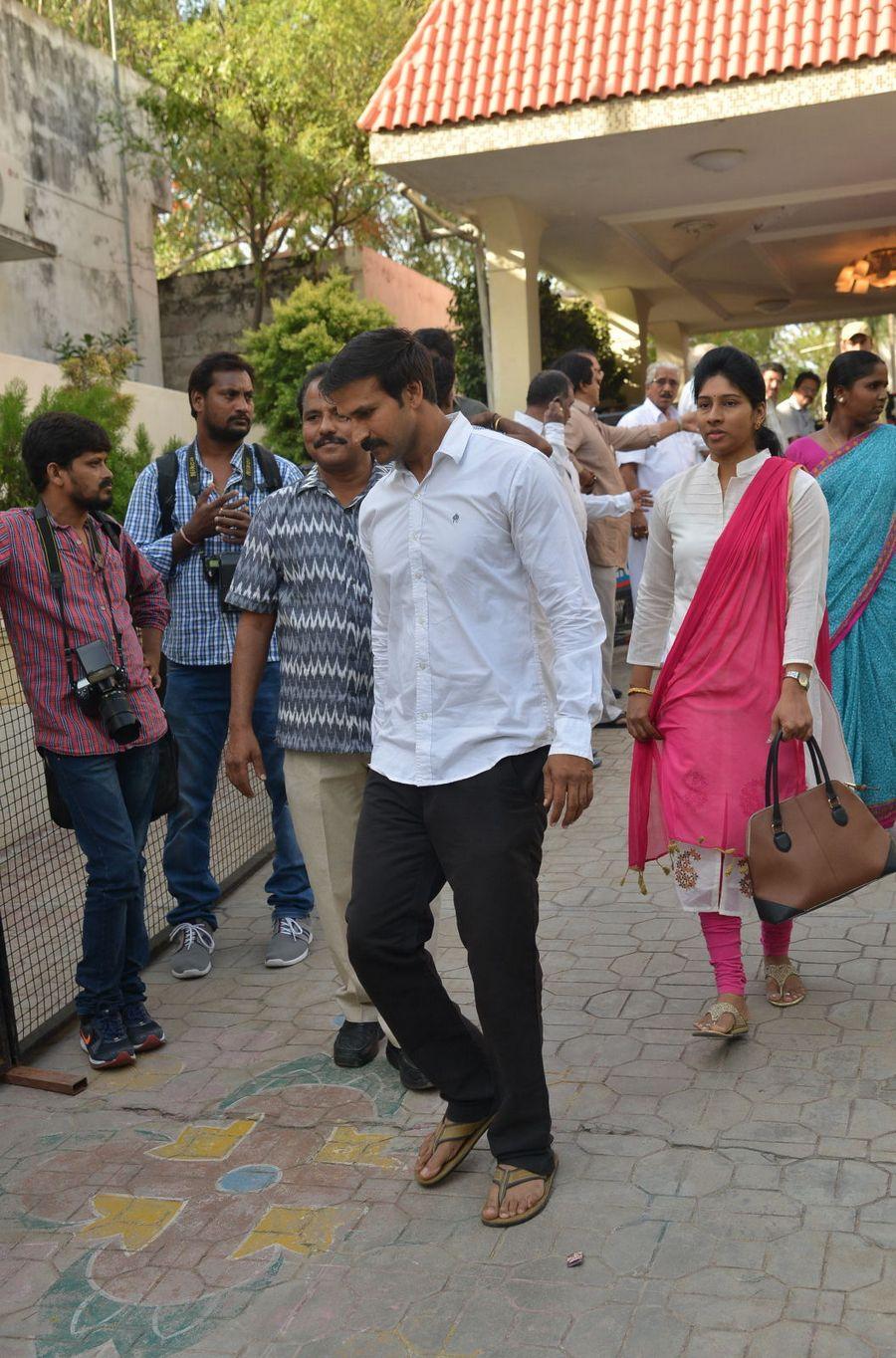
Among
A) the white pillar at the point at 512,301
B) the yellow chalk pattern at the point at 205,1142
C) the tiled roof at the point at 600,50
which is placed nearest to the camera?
the yellow chalk pattern at the point at 205,1142

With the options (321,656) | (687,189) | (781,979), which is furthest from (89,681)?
(687,189)

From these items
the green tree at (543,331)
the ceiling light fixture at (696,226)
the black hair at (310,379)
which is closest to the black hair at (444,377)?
the black hair at (310,379)

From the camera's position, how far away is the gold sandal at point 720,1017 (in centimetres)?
396

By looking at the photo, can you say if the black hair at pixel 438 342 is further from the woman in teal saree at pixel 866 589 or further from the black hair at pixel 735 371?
the woman in teal saree at pixel 866 589

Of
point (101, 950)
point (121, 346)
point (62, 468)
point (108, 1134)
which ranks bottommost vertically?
point (108, 1134)

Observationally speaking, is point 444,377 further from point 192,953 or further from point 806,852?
point 192,953

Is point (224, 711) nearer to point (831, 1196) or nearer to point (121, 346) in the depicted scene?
point (831, 1196)

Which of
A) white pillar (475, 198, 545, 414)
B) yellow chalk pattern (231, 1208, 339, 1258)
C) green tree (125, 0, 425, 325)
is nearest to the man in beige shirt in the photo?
white pillar (475, 198, 545, 414)

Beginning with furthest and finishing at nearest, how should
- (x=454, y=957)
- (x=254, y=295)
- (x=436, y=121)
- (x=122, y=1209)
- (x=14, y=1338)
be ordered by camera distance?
(x=254, y=295)
(x=436, y=121)
(x=454, y=957)
(x=122, y=1209)
(x=14, y=1338)

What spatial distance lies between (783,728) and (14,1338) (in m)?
2.38

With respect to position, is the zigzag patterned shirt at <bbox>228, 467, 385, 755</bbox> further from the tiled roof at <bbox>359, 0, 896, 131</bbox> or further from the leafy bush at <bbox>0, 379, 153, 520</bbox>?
the tiled roof at <bbox>359, 0, 896, 131</bbox>

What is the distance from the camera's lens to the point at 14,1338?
295 cm

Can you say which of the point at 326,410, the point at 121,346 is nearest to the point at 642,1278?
the point at 326,410

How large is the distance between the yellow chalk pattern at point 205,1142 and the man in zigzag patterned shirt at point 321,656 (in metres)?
0.45
